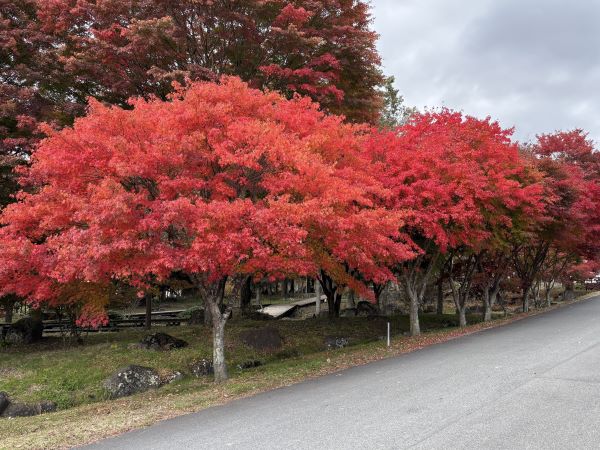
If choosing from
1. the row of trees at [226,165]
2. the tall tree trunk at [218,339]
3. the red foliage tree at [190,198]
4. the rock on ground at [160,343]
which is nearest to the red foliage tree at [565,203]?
the row of trees at [226,165]

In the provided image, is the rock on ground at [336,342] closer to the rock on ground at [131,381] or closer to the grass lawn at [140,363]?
the grass lawn at [140,363]

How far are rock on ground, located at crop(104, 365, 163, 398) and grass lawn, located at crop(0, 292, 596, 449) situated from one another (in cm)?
38

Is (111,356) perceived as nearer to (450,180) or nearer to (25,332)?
(25,332)

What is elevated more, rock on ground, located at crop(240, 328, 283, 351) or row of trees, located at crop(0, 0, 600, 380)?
row of trees, located at crop(0, 0, 600, 380)

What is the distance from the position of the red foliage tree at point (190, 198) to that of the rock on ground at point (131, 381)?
256 cm

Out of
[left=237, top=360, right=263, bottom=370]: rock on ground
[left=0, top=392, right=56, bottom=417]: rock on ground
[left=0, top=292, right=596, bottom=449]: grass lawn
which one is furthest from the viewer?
[left=237, top=360, right=263, bottom=370]: rock on ground

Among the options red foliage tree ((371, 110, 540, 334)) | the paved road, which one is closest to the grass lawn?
the paved road

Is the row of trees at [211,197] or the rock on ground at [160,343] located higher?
the row of trees at [211,197]

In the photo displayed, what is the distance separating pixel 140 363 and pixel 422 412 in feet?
34.9

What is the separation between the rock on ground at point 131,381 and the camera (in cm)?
1355

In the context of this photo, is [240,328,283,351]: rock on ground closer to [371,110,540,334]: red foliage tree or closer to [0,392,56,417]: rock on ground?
[371,110,540,334]: red foliage tree

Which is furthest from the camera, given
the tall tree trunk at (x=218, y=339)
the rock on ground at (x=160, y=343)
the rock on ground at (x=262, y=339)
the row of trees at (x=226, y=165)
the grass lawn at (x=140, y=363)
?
the rock on ground at (x=262, y=339)

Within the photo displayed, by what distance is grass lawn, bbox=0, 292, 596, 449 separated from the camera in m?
9.05

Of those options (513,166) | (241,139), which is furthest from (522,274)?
(241,139)
